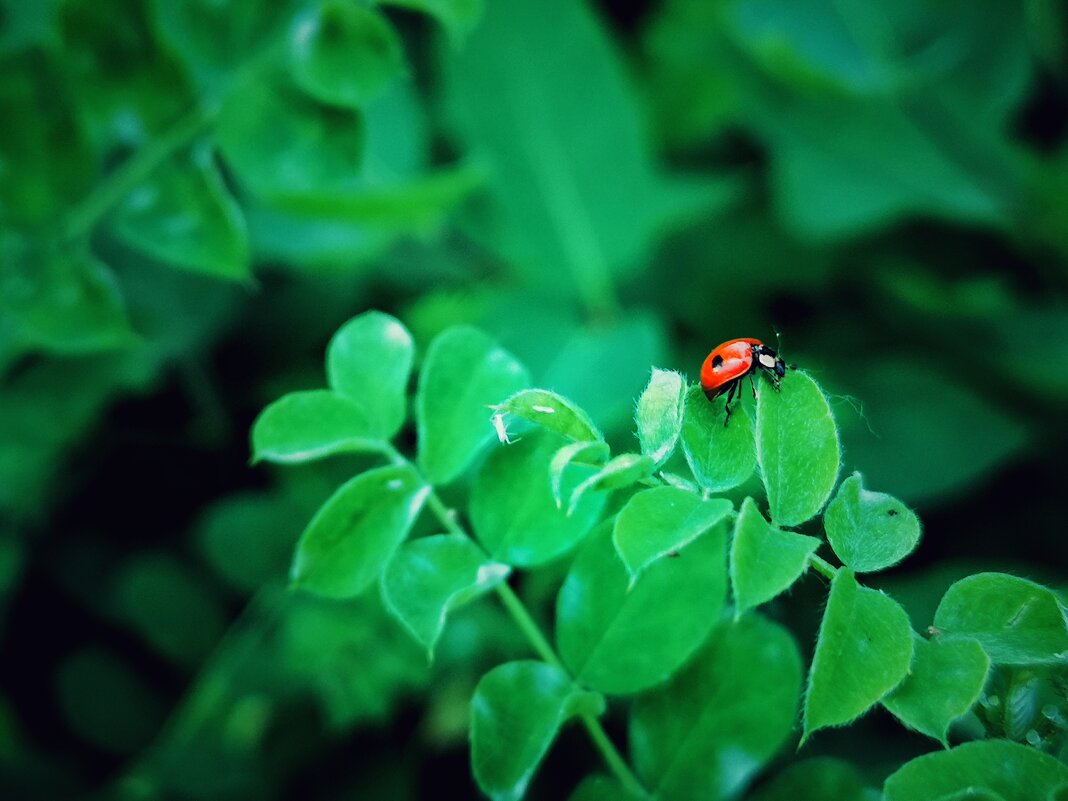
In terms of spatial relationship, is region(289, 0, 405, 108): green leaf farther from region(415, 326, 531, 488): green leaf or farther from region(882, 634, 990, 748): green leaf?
region(882, 634, 990, 748): green leaf

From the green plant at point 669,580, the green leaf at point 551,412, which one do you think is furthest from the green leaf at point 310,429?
the green leaf at point 551,412

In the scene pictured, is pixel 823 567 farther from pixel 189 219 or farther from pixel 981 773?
pixel 189 219

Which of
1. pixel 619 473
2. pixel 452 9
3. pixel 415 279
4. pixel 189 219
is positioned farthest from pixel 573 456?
pixel 415 279

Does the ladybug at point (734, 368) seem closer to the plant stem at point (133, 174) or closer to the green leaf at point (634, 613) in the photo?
the green leaf at point (634, 613)

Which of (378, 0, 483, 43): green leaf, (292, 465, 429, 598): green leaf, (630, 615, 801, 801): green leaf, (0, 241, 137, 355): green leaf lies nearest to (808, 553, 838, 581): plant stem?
(630, 615, 801, 801): green leaf

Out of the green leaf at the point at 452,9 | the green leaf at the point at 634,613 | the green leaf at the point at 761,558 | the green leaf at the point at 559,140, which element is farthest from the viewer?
the green leaf at the point at 559,140

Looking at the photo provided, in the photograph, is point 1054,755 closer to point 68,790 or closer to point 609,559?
point 609,559
